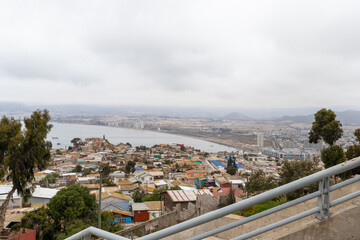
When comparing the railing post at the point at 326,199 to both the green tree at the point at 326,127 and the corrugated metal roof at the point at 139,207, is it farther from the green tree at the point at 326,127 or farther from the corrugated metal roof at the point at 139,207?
the corrugated metal roof at the point at 139,207

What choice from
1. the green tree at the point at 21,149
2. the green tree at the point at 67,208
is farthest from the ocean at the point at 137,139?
the green tree at the point at 21,149

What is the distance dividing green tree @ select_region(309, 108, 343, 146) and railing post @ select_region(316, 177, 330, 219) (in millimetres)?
11464

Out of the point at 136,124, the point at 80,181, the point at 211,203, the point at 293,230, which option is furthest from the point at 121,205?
the point at 136,124

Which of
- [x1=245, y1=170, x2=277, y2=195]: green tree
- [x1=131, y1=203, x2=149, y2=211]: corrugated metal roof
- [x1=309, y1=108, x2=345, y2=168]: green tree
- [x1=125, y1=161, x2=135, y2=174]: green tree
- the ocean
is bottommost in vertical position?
the ocean

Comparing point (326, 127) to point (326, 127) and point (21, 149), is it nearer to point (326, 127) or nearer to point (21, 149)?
point (326, 127)

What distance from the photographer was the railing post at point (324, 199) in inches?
61.2

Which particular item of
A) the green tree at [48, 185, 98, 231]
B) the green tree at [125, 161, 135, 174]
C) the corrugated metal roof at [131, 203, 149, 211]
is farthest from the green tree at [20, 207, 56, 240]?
the green tree at [125, 161, 135, 174]

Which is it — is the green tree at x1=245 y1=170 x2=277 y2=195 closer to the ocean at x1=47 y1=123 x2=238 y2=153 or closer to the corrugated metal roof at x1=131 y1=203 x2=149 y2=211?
the corrugated metal roof at x1=131 y1=203 x2=149 y2=211

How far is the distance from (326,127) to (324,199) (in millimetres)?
11478

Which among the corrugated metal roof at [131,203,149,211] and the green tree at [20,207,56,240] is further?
the corrugated metal roof at [131,203,149,211]

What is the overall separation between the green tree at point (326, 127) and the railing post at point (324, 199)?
37.6 feet

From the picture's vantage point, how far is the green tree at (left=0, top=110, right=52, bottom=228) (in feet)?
26.8

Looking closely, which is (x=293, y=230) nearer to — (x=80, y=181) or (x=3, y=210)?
(x=3, y=210)

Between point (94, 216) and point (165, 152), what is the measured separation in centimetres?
4912
